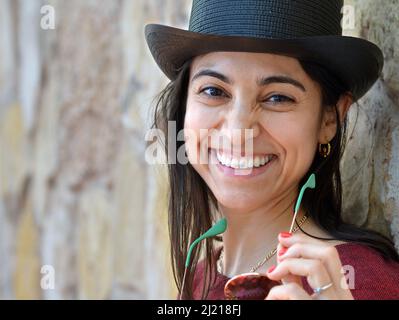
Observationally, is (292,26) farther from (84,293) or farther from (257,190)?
(84,293)

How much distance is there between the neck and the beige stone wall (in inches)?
42.5

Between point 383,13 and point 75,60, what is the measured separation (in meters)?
2.02

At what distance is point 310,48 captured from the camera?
141 centimetres

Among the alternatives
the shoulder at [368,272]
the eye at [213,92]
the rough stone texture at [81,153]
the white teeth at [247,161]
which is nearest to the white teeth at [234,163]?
the white teeth at [247,161]

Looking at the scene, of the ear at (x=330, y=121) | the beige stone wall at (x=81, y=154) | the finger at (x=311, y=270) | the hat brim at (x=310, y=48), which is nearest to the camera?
the finger at (x=311, y=270)

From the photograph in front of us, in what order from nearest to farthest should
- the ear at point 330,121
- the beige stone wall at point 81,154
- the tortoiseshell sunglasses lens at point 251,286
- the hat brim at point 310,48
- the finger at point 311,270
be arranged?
1. the finger at point 311,270
2. the tortoiseshell sunglasses lens at point 251,286
3. the hat brim at point 310,48
4. the ear at point 330,121
5. the beige stone wall at point 81,154

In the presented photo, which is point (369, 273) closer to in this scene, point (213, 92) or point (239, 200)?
point (239, 200)

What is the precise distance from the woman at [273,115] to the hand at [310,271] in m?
0.24

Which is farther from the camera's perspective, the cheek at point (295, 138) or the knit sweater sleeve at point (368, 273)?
the cheek at point (295, 138)

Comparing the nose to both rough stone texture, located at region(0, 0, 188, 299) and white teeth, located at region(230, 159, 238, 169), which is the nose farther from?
rough stone texture, located at region(0, 0, 188, 299)

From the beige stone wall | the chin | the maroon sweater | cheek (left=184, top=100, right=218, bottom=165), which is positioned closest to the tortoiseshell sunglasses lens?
the maroon sweater

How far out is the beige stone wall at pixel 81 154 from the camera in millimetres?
3107

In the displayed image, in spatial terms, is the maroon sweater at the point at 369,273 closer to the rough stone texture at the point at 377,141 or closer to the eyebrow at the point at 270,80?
the rough stone texture at the point at 377,141
